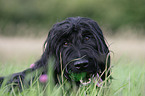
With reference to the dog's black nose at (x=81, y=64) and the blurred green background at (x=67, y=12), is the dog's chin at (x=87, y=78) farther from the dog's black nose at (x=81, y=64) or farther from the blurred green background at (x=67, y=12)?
the blurred green background at (x=67, y=12)

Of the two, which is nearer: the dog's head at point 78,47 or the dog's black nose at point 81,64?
the dog's black nose at point 81,64

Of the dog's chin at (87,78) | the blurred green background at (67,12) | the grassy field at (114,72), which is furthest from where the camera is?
the blurred green background at (67,12)

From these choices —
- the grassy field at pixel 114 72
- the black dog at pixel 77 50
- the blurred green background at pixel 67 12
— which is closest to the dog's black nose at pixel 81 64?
the black dog at pixel 77 50

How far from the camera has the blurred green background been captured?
82.5 ft

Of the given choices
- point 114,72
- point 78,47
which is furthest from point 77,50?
point 114,72

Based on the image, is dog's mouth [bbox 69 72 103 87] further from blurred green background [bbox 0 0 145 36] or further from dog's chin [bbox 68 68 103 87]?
blurred green background [bbox 0 0 145 36]

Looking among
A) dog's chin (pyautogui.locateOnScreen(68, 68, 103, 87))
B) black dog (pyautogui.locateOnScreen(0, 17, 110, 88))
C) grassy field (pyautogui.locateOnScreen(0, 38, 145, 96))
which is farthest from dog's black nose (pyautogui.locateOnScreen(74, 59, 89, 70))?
grassy field (pyautogui.locateOnScreen(0, 38, 145, 96))

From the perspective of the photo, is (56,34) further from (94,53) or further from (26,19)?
(26,19)

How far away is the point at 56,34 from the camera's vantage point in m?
Result: 3.40

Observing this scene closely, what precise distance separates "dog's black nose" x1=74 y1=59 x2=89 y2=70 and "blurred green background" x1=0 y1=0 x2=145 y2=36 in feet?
67.9

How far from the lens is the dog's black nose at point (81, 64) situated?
2912mm

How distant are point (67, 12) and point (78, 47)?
83.9 feet

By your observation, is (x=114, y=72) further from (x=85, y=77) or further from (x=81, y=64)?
(x=81, y=64)

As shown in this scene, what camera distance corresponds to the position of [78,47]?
10.6 ft
